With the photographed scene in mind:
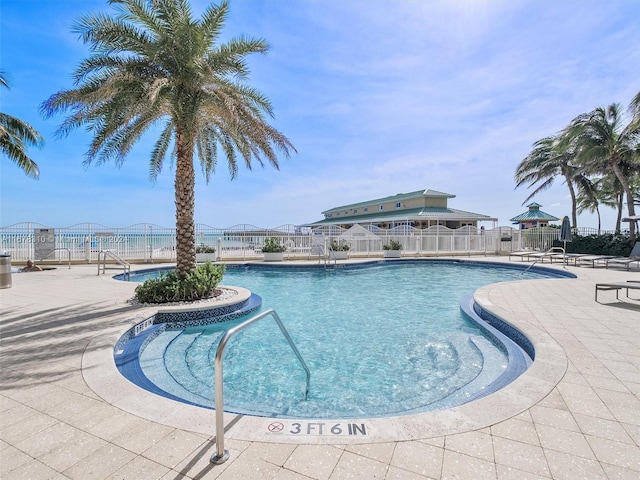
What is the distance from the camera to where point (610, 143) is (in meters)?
17.5

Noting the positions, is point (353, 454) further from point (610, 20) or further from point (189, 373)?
point (610, 20)

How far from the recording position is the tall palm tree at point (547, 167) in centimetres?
2216

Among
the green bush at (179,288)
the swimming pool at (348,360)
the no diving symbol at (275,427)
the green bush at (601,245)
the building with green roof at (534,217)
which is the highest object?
the building with green roof at (534,217)

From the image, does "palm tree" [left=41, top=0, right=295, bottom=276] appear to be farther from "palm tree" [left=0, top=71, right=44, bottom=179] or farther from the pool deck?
"palm tree" [left=0, top=71, right=44, bottom=179]

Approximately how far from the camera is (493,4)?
22.8 ft

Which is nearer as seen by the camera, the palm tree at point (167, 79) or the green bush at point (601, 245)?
the palm tree at point (167, 79)

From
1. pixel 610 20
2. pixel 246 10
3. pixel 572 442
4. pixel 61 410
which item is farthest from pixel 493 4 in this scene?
pixel 61 410

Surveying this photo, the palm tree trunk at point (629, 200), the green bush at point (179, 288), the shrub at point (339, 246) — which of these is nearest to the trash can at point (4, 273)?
the green bush at point (179, 288)

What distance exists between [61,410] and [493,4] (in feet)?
32.3

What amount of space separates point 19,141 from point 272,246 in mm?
11558

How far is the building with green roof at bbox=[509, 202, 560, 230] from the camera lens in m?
28.3

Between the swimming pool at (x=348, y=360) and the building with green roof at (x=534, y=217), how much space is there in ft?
82.3

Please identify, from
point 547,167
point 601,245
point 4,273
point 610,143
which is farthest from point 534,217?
point 4,273

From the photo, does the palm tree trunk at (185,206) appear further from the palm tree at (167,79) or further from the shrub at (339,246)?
the shrub at (339,246)
